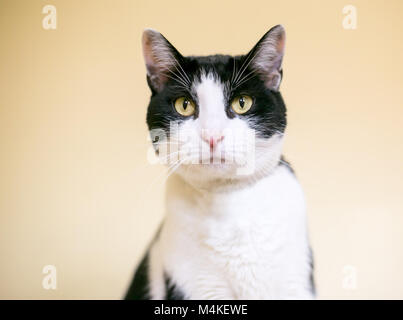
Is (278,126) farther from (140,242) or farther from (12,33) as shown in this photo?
(12,33)

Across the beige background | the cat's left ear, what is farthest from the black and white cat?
the beige background

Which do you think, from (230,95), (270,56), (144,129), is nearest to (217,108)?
(230,95)

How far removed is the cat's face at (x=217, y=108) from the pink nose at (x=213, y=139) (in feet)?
0.05

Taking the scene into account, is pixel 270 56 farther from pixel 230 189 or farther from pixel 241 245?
pixel 241 245

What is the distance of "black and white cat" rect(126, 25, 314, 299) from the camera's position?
101 cm

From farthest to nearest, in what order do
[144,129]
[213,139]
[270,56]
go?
[144,129] → [270,56] → [213,139]

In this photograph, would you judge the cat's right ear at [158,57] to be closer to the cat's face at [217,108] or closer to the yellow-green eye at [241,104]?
the cat's face at [217,108]

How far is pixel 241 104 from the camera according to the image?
102 centimetres

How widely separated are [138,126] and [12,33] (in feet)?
1.85

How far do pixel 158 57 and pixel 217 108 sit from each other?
0.21 meters

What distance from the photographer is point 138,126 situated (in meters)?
1.52

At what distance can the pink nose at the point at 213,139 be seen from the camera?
0.93 meters
